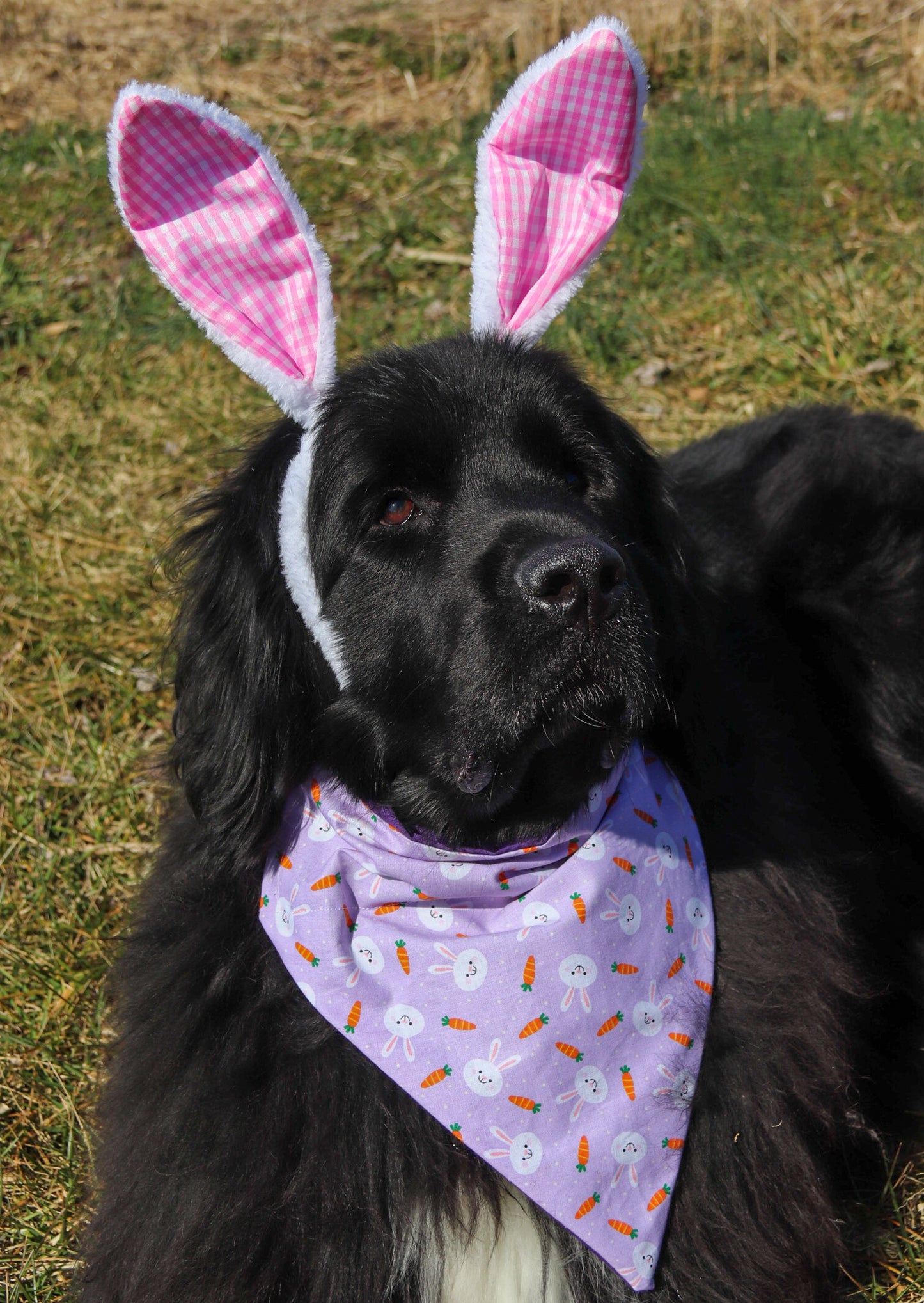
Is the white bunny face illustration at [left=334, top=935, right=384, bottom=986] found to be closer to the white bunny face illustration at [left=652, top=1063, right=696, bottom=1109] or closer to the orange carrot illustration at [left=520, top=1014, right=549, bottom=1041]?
the orange carrot illustration at [left=520, top=1014, right=549, bottom=1041]

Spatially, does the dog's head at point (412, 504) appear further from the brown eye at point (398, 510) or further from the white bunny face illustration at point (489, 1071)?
the white bunny face illustration at point (489, 1071)

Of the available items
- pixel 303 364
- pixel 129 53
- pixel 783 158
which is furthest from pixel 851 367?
pixel 129 53

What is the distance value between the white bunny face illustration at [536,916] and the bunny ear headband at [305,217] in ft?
1.87

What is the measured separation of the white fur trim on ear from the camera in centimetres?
232

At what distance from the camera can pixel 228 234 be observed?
223 cm

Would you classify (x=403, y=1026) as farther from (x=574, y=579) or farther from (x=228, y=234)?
(x=228, y=234)

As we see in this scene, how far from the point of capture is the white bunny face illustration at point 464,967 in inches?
91.6

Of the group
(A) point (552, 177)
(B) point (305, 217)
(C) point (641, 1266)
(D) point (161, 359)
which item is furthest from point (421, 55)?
(C) point (641, 1266)

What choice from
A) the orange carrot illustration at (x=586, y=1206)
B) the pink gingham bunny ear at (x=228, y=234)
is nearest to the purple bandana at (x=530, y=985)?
the orange carrot illustration at (x=586, y=1206)

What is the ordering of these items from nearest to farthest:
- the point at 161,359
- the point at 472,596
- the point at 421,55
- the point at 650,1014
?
the point at 472,596, the point at 650,1014, the point at 161,359, the point at 421,55

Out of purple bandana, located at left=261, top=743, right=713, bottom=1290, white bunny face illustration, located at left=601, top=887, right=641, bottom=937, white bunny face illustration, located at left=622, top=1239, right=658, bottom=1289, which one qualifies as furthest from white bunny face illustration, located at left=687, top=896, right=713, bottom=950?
white bunny face illustration, located at left=622, top=1239, right=658, bottom=1289

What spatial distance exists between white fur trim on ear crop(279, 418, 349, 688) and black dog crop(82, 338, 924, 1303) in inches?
1.3

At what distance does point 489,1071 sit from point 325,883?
461 mm

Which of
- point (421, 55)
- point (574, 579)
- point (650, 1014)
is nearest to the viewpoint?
point (574, 579)
